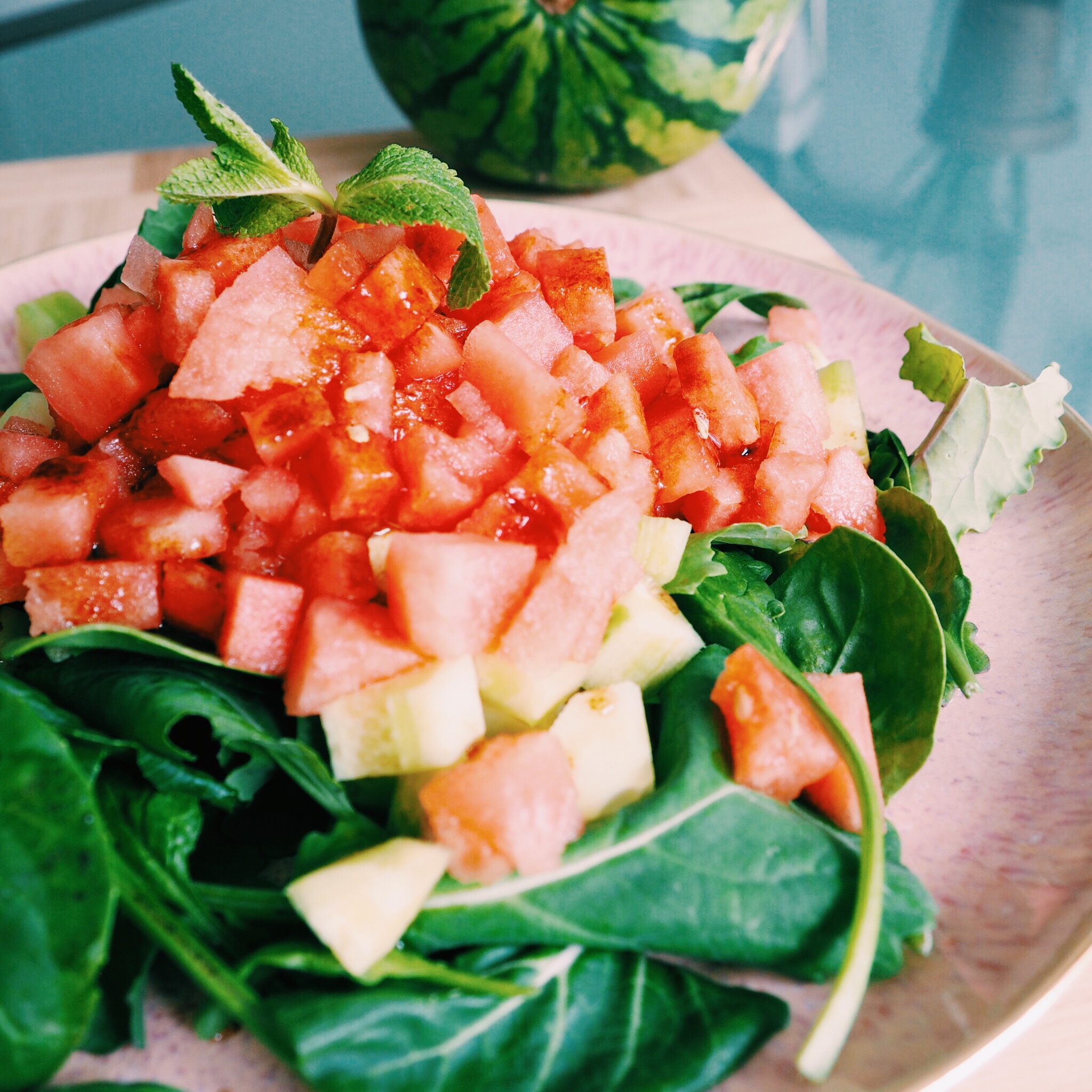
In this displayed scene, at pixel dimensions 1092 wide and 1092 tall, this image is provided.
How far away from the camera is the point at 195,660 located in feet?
3.79

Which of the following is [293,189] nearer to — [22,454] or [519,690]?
[22,454]

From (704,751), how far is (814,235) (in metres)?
1.98

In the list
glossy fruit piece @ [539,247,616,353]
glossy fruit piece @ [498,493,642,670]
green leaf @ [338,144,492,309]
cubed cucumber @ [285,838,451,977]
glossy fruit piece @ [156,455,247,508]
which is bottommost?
cubed cucumber @ [285,838,451,977]

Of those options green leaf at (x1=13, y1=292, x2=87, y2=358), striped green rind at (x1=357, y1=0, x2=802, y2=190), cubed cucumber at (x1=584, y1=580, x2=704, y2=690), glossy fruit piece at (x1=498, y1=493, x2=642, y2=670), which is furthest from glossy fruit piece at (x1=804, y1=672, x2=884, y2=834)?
striped green rind at (x1=357, y1=0, x2=802, y2=190)

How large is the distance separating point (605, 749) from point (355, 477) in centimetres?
43

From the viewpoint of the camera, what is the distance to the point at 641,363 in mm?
1477

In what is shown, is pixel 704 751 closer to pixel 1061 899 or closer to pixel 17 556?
pixel 1061 899

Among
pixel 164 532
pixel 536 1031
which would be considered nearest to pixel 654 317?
pixel 164 532

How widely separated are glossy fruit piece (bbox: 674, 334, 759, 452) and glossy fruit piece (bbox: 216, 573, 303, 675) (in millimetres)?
644

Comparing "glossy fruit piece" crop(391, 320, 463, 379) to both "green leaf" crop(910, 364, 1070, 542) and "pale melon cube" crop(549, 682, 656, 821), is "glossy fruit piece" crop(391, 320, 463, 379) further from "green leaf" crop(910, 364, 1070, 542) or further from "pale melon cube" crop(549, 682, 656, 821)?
"green leaf" crop(910, 364, 1070, 542)

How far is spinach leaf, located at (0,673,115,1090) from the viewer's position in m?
0.82

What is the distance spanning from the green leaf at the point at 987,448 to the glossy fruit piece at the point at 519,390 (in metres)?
0.69

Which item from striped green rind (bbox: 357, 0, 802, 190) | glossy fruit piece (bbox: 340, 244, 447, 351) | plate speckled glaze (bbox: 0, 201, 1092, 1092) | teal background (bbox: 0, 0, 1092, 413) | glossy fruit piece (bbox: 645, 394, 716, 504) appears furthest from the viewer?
teal background (bbox: 0, 0, 1092, 413)

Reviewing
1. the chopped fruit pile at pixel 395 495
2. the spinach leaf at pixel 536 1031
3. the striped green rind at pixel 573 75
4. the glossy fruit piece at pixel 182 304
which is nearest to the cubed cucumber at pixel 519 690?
the chopped fruit pile at pixel 395 495
